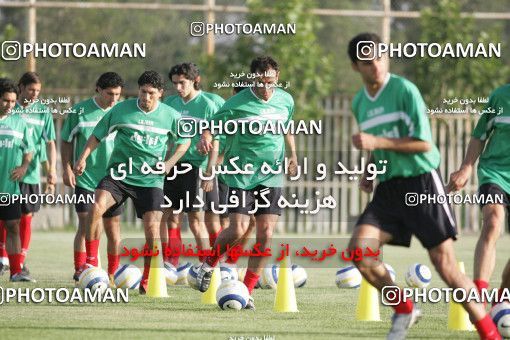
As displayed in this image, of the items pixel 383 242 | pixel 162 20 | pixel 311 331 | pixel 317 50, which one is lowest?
pixel 311 331

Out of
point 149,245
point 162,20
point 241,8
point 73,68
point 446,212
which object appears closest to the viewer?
point 446,212

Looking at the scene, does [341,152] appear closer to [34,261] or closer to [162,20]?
[34,261]

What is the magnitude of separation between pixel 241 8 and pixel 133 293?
1131 cm

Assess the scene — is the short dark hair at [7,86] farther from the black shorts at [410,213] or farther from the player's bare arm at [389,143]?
the player's bare arm at [389,143]

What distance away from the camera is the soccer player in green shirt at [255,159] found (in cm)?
1189

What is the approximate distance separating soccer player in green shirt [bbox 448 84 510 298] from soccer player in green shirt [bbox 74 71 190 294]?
3685mm

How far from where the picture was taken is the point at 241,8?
23.3m

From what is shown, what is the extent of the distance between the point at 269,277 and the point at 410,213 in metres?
5.02

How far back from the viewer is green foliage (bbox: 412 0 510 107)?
79.1 feet

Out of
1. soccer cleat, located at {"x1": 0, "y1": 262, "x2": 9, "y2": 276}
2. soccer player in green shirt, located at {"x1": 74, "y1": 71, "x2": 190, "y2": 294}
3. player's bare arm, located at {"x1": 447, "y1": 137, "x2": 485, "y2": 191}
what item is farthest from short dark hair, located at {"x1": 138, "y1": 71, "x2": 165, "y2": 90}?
player's bare arm, located at {"x1": 447, "y1": 137, "x2": 485, "y2": 191}

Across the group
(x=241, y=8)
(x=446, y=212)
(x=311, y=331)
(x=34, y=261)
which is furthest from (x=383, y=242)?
(x=241, y=8)

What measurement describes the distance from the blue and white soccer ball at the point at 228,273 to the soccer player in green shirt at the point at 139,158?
762 millimetres

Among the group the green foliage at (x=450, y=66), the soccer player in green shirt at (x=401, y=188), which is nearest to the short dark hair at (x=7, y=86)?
the soccer player in green shirt at (x=401, y=188)

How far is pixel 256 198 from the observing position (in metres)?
12.0
